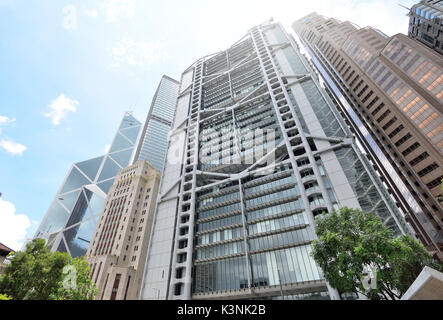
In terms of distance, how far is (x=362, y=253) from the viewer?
57.7ft

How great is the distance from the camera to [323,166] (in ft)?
146

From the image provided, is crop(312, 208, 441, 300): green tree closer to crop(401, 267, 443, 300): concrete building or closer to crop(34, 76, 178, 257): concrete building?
crop(401, 267, 443, 300): concrete building

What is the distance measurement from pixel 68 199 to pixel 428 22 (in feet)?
610

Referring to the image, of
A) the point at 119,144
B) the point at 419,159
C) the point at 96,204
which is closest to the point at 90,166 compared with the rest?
the point at 119,144

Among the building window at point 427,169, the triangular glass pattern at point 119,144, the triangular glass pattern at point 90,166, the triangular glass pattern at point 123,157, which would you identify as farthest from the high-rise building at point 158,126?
the building window at point 427,169

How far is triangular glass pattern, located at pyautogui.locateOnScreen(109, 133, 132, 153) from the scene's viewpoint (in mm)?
160750

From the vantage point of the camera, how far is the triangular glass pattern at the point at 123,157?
15625 centimetres

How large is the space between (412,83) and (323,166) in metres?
43.9

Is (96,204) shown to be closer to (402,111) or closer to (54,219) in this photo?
(54,219)

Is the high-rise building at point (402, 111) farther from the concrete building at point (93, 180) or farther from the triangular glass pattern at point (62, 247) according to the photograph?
the triangular glass pattern at point (62, 247)

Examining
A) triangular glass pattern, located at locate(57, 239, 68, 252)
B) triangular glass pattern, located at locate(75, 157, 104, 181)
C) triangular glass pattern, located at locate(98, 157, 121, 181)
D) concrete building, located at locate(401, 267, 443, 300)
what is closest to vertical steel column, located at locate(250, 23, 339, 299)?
concrete building, located at locate(401, 267, 443, 300)

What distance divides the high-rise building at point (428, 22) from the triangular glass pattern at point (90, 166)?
558ft
